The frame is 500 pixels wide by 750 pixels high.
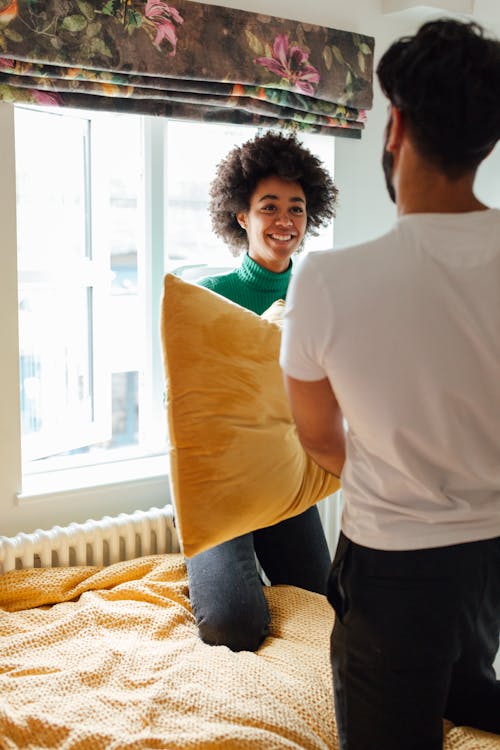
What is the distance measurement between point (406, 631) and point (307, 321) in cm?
41

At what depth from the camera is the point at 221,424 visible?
1513mm

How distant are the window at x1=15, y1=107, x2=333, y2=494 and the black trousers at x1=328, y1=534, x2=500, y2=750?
1520 millimetres

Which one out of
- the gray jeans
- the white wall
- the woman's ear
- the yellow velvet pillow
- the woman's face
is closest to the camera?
the yellow velvet pillow

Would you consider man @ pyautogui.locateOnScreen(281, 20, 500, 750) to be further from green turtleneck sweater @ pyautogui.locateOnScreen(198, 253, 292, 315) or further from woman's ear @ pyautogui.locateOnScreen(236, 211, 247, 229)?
woman's ear @ pyautogui.locateOnScreen(236, 211, 247, 229)

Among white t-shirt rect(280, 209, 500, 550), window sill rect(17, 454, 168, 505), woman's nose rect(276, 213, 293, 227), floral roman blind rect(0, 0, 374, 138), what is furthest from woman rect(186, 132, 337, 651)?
white t-shirt rect(280, 209, 500, 550)

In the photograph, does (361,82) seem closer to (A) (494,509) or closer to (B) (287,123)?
(B) (287,123)

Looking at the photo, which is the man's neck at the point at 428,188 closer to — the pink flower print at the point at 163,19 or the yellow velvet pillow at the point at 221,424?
the yellow velvet pillow at the point at 221,424

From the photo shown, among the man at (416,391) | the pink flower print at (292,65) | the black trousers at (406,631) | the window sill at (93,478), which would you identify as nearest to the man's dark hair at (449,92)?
the man at (416,391)

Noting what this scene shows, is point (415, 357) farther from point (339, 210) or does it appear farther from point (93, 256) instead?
point (339, 210)

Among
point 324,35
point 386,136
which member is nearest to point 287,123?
point 324,35

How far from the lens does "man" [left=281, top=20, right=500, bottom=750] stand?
0.96m

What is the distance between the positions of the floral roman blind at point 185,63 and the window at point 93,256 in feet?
0.72

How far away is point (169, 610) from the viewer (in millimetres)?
2002

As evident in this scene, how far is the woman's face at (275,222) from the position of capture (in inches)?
88.2
